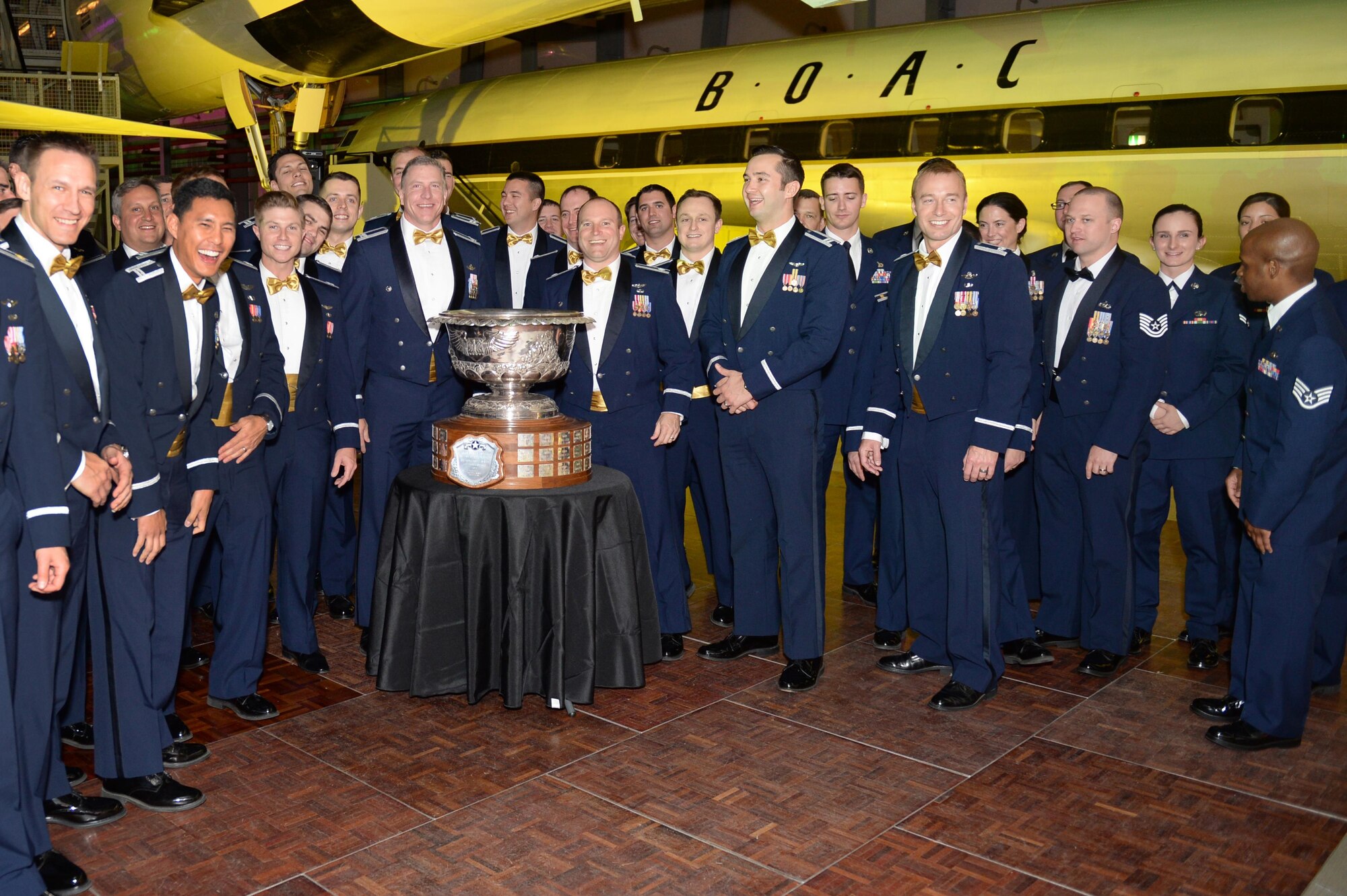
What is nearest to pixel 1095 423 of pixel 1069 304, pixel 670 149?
pixel 1069 304

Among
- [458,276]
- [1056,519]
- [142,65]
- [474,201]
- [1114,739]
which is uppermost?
[142,65]

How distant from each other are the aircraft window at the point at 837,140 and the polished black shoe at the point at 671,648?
5.49 m

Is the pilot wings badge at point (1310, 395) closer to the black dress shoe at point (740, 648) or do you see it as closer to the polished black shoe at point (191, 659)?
the black dress shoe at point (740, 648)

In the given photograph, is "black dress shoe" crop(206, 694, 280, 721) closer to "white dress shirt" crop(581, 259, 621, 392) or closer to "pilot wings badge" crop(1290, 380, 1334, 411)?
"white dress shirt" crop(581, 259, 621, 392)

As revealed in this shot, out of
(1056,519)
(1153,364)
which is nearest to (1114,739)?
(1056,519)

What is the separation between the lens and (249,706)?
3363mm

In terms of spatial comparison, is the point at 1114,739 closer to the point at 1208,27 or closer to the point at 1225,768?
the point at 1225,768

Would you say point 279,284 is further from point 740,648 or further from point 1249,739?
point 1249,739

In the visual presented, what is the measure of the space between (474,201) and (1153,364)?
9251mm

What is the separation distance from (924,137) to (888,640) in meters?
4.92

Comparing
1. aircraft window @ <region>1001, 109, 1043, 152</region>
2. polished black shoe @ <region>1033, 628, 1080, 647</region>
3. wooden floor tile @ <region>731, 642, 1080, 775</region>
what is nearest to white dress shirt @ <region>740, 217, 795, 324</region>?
wooden floor tile @ <region>731, 642, 1080, 775</region>

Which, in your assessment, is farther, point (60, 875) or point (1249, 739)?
point (1249, 739)

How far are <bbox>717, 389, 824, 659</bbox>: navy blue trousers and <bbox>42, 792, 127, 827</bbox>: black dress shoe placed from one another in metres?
2.16

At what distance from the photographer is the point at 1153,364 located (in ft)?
12.7
